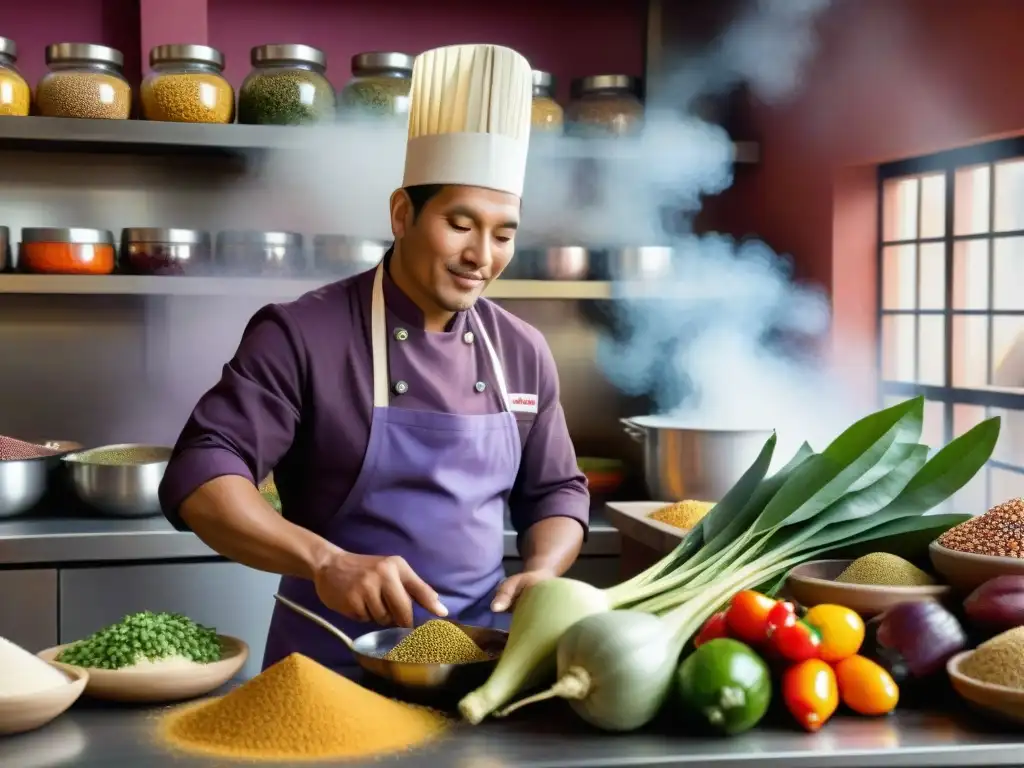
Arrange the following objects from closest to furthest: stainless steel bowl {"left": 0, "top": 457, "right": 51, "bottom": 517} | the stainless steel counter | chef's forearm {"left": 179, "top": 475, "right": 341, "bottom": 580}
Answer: the stainless steel counter
chef's forearm {"left": 179, "top": 475, "right": 341, "bottom": 580}
stainless steel bowl {"left": 0, "top": 457, "right": 51, "bottom": 517}

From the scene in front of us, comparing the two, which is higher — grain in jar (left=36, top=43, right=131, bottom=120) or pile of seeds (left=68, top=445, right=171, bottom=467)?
grain in jar (left=36, top=43, right=131, bottom=120)

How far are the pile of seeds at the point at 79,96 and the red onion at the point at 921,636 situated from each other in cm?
249

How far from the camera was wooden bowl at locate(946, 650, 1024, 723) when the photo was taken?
1350 mm

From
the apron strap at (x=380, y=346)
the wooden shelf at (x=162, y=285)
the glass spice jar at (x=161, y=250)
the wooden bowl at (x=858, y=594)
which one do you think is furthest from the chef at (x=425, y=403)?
the glass spice jar at (x=161, y=250)

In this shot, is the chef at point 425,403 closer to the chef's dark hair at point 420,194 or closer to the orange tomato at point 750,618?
the chef's dark hair at point 420,194

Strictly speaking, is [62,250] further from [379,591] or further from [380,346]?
[379,591]

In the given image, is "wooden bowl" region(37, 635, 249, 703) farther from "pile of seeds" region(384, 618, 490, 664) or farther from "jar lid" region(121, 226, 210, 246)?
"jar lid" region(121, 226, 210, 246)

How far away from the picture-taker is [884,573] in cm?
161

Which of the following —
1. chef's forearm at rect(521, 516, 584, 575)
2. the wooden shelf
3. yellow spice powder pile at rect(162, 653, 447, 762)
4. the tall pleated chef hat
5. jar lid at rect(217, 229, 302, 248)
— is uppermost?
the tall pleated chef hat

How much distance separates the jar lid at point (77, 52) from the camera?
122 inches

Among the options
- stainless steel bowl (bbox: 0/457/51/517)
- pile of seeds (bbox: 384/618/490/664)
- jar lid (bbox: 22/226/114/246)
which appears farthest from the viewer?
jar lid (bbox: 22/226/114/246)

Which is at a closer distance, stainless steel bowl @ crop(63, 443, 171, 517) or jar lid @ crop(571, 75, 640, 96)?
stainless steel bowl @ crop(63, 443, 171, 517)

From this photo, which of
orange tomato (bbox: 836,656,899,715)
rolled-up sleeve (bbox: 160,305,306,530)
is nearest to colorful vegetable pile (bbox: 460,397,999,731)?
orange tomato (bbox: 836,656,899,715)

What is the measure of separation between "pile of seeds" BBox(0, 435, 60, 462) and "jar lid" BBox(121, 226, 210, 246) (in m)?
0.61
